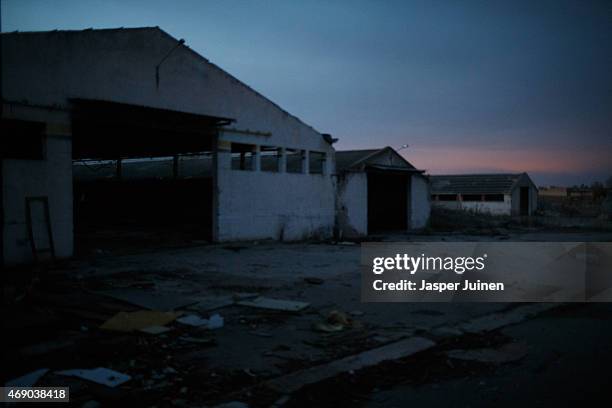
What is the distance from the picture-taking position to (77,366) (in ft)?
17.9

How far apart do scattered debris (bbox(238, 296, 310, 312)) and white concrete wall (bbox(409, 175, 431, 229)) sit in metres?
21.1

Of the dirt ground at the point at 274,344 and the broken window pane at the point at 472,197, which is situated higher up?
the broken window pane at the point at 472,197

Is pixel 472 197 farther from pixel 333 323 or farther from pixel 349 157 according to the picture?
pixel 333 323

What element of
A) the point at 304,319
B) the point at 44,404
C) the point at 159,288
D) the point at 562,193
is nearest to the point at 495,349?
the point at 304,319

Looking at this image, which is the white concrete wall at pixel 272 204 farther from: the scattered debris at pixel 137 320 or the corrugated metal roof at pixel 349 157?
the scattered debris at pixel 137 320

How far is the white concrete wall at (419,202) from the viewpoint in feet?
95.1

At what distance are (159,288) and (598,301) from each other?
8280mm

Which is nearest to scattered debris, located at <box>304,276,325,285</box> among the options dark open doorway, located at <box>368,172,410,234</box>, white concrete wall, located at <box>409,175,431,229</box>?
dark open doorway, located at <box>368,172,410,234</box>

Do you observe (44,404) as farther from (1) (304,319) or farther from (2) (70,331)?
(1) (304,319)

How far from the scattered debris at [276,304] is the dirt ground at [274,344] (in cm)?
10

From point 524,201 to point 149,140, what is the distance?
3769 cm

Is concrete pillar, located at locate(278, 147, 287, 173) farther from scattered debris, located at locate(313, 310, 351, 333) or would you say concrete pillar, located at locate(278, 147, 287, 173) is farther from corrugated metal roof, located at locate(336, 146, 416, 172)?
scattered debris, located at locate(313, 310, 351, 333)

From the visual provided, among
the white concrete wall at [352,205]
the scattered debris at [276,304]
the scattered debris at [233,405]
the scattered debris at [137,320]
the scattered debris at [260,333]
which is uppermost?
the white concrete wall at [352,205]

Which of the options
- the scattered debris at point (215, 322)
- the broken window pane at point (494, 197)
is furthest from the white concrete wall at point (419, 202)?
the scattered debris at point (215, 322)
